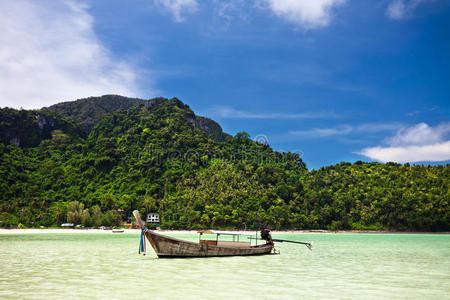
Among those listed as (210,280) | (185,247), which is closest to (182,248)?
(185,247)

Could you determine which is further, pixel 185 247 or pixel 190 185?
pixel 190 185

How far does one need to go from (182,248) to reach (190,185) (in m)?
81.5

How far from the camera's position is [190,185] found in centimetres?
10088

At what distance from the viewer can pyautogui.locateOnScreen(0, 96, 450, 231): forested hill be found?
83688mm

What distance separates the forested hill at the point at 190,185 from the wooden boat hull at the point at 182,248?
59.7m

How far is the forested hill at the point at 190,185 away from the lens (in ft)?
275

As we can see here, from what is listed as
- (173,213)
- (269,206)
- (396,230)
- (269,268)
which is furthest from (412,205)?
(269,268)

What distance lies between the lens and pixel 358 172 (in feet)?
357

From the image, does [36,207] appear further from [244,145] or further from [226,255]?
[244,145]

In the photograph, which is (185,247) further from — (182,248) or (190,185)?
(190,185)

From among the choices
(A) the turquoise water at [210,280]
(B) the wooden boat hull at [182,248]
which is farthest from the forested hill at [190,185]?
(A) the turquoise water at [210,280]

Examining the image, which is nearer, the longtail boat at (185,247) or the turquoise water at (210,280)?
the turquoise water at (210,280)

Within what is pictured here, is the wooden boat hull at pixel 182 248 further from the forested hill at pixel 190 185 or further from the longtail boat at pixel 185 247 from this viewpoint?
the forested hill at pixel 190 185

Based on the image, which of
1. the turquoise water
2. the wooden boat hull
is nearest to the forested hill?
the wooden boat hull
